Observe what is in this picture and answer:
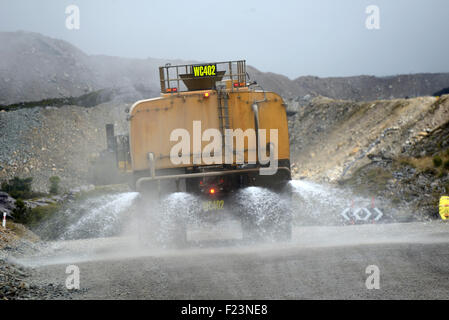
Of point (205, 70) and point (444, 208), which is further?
point (444, 208)

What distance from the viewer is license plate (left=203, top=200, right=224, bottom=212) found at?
9914 millimetres

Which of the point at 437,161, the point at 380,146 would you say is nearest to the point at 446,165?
the point at 437,161

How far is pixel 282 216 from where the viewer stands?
10.2 m

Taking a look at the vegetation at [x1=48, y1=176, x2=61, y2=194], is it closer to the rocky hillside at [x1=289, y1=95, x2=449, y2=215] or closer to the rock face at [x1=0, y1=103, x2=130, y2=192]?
the rock face at [x1=0, y1=103, x2=130, y2=192]

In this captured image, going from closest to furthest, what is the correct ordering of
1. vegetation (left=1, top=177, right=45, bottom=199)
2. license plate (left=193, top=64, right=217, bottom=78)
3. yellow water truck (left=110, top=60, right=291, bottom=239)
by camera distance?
yellow water truck (left=110, top=60, right=291, bottom=239) → license plate (left=193, top=64, right=217, bottom=78) → vegetation (left=1, top=177, right=45, bottom=199)

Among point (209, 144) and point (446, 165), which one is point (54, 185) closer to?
point (446, 165)

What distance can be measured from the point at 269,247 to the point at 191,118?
9.68 feet

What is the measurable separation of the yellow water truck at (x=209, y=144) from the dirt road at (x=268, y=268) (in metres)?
1.28

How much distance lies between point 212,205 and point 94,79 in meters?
70.2

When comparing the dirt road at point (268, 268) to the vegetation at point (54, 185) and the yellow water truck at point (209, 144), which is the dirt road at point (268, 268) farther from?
the vegetation at point (54, 185)

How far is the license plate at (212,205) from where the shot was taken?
9.91 meters

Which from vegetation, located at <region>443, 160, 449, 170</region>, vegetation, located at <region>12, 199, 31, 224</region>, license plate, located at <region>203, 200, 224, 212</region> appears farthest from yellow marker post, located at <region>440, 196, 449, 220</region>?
vegetation, located at <region>12, 199, 31, 224</region>

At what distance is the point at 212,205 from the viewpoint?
992 centimetres
